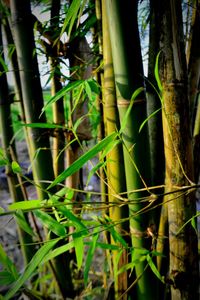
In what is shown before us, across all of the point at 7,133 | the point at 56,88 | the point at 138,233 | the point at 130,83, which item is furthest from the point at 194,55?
the point at 7,133

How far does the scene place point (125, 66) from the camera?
0.45 m

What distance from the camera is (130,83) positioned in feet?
1.52

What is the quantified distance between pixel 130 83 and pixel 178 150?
15cm

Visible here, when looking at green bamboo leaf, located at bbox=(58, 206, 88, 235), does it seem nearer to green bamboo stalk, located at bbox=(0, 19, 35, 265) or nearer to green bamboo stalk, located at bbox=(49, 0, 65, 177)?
green bamboo stalk, located at bbox=(49, 0, 65, 177)

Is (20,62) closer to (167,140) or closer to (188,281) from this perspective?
(167,140)

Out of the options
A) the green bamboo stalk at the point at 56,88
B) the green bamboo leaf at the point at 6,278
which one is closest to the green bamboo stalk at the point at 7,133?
the green bamboo stalk at the point at 56,88

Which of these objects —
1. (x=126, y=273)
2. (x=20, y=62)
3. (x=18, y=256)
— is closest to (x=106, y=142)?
(x=126, y=273)

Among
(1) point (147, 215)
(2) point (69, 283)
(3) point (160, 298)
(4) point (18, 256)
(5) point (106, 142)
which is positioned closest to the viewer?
(5) point (106, 142)

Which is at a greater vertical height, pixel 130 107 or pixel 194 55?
pixel 194 55

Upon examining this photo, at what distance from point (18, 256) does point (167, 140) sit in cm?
165

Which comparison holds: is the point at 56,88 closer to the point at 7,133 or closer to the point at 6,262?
the point at 7,133

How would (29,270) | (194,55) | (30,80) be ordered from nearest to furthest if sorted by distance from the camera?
1. (29,270)
2. (194,55)
3. (30,80)

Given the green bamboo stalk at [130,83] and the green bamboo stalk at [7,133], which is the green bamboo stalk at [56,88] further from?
the green bamboo stalk at [130,83]

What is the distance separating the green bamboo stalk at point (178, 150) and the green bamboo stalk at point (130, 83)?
0.06 metres
